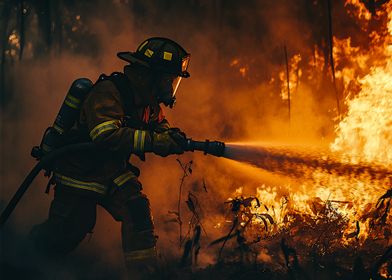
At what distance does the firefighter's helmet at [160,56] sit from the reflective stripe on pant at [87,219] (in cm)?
111

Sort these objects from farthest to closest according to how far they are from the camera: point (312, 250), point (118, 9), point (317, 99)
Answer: point (118, 9)
point (317, 99)
point (312, 250)

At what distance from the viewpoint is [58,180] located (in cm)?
430

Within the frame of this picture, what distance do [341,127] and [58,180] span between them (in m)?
3.91

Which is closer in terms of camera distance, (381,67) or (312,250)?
(312,250)

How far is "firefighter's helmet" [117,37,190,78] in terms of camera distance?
4301mm

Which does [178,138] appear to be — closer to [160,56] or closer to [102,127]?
[102,127]

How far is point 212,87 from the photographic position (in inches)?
278

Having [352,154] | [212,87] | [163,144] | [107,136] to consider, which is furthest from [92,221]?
[352,154]

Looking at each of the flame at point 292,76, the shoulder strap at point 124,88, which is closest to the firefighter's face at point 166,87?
the shoulder strap at point 124,88

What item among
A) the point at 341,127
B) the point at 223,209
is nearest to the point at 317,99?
the point at 341,127

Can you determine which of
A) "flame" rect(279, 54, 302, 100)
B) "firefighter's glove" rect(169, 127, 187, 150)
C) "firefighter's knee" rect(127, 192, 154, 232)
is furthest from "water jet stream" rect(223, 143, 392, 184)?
"flame" rect(279, 54, 302, 100)

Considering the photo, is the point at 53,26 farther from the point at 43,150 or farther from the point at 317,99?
the point at 317,99

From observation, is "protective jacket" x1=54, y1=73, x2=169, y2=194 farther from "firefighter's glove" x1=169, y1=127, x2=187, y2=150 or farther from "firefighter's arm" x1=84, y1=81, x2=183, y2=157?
"firefighter's glove" x1=169, y1=127, x2=187, y2=150

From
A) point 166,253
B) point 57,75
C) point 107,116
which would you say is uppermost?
point 57,75
